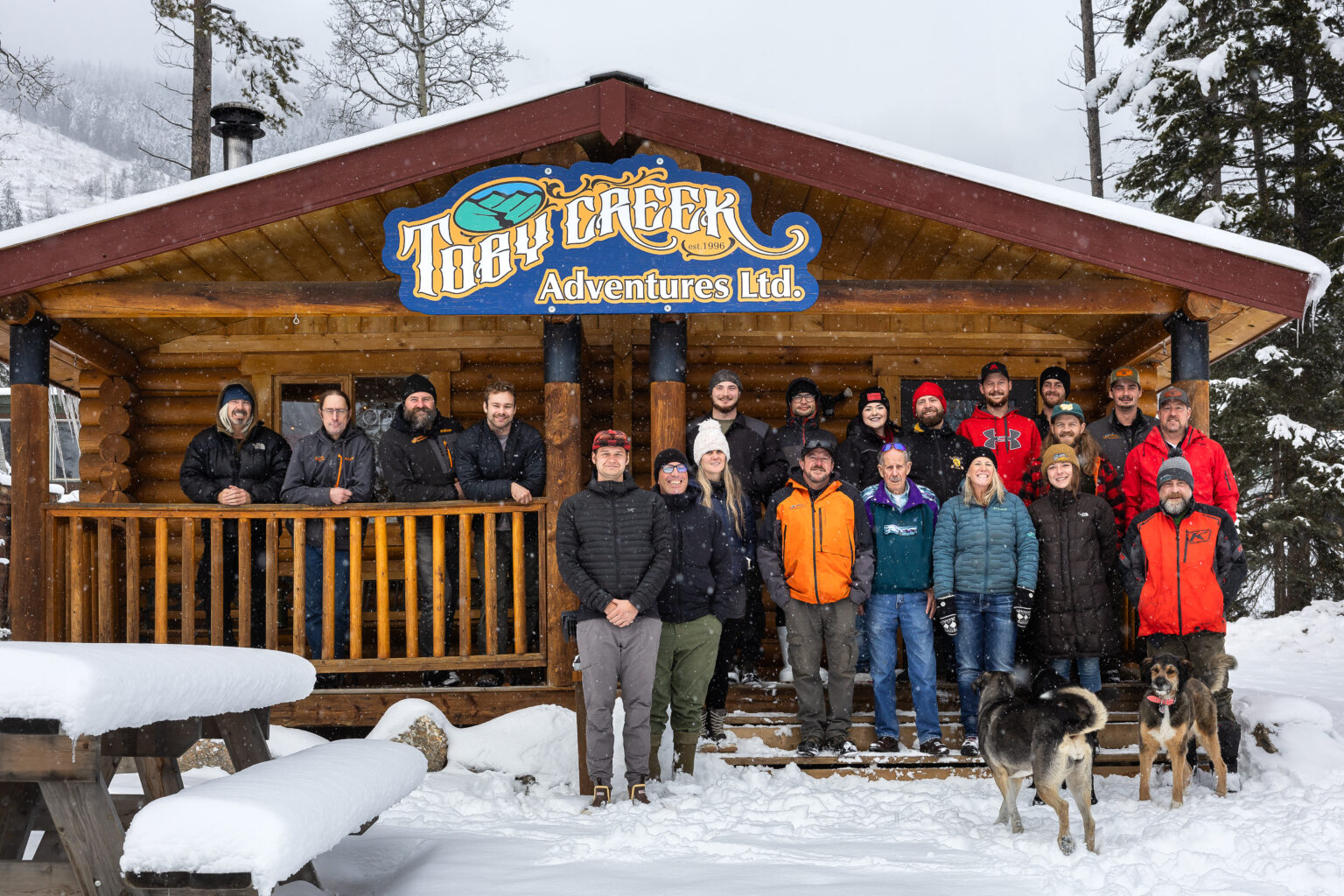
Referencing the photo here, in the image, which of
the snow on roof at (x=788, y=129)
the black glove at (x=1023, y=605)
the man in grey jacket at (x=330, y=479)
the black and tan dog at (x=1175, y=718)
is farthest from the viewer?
the man in grey jacket at (x=330, y=479)

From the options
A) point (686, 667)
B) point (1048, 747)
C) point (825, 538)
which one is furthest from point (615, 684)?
point (1048, 747)

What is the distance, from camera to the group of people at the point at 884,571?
17.6 ft

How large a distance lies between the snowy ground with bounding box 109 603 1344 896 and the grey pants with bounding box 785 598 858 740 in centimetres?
38

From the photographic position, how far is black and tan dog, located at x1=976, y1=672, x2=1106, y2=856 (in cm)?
447

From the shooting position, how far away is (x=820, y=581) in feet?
19.3

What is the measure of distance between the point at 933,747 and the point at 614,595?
6.97 ft

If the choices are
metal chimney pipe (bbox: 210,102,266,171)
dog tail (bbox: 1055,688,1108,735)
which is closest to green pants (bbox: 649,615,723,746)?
dog tail (bbox: 1055,688,1108,735)

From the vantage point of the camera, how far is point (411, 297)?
6520 mm

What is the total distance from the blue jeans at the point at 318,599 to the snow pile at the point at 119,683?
2.93 meters

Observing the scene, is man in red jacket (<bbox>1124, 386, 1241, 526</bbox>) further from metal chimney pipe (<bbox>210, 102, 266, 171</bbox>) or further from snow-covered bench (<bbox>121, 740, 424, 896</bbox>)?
metal chimney pipe (<bbox>210, 102, 266, 171</bbox>)

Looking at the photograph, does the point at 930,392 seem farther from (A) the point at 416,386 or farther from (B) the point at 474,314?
(A) the point at 416,386

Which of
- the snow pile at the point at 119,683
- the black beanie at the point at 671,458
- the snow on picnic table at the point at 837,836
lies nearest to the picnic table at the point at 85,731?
the snow pile at the point at 119,683

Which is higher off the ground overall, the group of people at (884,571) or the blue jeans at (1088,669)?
the group of people at (884,571)

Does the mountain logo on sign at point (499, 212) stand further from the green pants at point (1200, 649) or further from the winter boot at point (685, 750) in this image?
the green pants at point (1200, 649)
